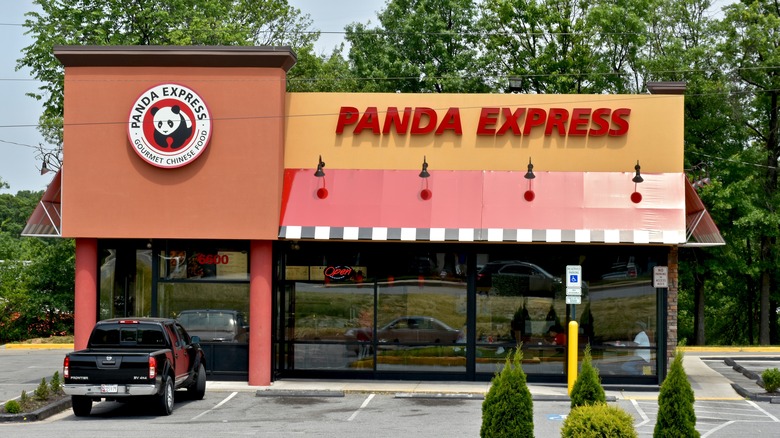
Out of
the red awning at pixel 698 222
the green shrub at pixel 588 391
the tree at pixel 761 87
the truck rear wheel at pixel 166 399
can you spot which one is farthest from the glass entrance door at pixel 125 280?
the tree at pixel 761 87

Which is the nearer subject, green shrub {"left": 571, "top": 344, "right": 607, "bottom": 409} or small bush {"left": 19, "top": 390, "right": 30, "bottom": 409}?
green shrub {"left": 571, "top": 344, "right": 607, "bottom": 409}

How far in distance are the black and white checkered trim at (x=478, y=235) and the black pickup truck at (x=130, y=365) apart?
4.13 m

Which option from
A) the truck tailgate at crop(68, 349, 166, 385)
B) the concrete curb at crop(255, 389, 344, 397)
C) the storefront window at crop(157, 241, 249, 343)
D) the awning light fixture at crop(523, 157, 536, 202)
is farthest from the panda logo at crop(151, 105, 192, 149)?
the awning light fixture at crop(523, 157, 536, 202)

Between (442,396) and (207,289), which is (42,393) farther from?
(442,396)

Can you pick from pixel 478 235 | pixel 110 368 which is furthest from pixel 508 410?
pixel 478 235

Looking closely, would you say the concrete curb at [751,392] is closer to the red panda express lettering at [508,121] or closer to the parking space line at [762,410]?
the parking space line at [762,410]

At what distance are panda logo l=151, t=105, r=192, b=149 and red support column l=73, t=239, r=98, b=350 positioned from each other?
2956 mm

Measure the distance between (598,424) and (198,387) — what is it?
12.5m

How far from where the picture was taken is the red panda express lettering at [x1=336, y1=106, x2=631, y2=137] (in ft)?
84.6

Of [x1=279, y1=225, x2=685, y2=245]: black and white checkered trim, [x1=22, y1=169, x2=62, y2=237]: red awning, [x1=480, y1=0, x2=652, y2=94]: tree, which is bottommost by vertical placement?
[x1=279, y1=225, x2=685, y2=245]: black and white checkered trim

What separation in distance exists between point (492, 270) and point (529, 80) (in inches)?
990

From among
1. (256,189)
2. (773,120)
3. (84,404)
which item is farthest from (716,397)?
(773,120)

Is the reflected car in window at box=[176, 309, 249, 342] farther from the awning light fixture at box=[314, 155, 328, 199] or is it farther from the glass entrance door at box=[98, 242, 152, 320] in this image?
the awning light fixture at box=[314, 155, 328, 199]

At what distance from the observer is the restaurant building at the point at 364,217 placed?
25281 mm
